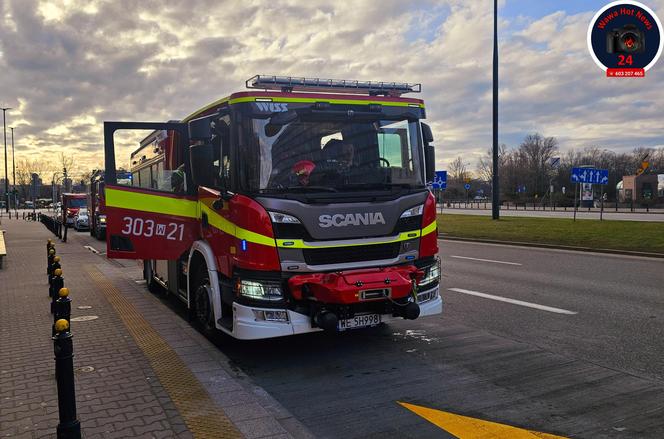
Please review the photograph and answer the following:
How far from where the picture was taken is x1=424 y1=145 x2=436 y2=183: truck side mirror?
6363 mm

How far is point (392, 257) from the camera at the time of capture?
578 centimetres

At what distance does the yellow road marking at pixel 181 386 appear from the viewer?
401cm

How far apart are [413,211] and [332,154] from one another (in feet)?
3.51

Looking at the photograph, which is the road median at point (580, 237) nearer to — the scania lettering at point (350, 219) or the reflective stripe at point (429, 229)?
the reflective stripe at point (429, 229)

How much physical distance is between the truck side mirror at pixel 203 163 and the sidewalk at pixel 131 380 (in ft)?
6.35

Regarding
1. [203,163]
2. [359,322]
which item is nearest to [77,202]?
[203,163]

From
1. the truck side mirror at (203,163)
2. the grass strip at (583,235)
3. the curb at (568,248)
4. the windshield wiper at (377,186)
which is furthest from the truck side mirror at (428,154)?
the grass strip at (583,235)

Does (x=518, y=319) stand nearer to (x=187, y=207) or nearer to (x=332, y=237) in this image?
(x=332, y=237)

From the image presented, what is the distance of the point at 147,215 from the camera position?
22.7 ft

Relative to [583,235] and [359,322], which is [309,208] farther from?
[583,235]

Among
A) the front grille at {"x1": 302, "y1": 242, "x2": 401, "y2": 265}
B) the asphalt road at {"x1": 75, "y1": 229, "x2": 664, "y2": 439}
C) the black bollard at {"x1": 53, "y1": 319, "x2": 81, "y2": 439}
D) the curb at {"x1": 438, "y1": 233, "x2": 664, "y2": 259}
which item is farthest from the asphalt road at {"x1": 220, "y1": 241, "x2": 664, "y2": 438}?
the curb at {"x1": 438, "y1": 233, "x2": 664, "y2": 259}

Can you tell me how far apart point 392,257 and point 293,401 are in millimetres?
1860

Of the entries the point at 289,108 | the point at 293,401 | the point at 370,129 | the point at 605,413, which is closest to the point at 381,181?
the point at 370,129

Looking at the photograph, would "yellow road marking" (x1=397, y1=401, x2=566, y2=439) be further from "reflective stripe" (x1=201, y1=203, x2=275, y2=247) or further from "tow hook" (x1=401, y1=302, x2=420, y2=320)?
"reflective stripe" (x1=201, y1=203, x2=275, y2=247)
